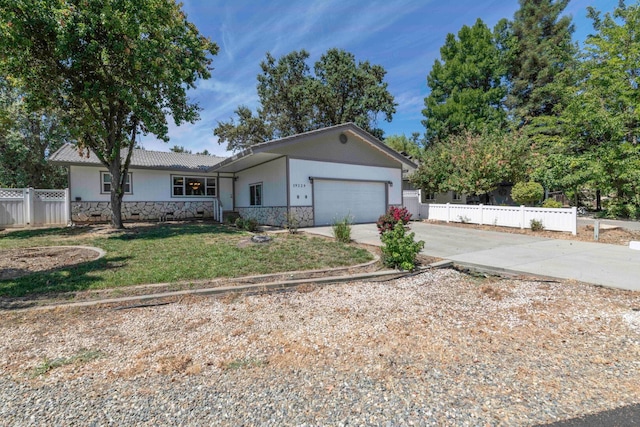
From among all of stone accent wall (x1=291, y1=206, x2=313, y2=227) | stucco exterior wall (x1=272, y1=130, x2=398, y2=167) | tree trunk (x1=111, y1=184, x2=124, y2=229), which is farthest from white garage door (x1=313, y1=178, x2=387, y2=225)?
tree trunk (x1=111, y1=184, x2=124, y2=229)

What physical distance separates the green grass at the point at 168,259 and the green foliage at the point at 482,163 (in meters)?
11.0

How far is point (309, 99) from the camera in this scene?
2572 cm

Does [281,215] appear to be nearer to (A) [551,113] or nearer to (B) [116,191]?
(B) [116,191]

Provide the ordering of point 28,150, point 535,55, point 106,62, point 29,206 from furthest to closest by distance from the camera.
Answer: point 535,55 < point 28,150 < point 29,206 < point 106,62

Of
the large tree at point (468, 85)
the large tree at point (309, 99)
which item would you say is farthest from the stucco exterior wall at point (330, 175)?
the large tree at point (468, 85)

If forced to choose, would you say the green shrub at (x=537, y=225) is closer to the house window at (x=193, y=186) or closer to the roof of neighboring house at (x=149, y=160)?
the roof of neighboring house at (x=149, y=160)

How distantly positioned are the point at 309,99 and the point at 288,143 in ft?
48.0

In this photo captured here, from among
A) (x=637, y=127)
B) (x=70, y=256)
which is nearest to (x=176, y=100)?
(x=70, y=256)

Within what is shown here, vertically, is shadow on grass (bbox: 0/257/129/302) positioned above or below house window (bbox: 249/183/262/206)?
below

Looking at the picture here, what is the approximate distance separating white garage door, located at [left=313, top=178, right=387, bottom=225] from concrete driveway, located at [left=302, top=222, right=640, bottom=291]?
142 inches

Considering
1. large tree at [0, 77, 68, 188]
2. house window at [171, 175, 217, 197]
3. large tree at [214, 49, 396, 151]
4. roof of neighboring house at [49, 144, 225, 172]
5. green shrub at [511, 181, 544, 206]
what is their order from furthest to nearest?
large tree at [214, 49, 396, 151] → large tree at [0, 77, 68, 188] → house window at [171, 175, 217, 197] → roof of neighboring house at [49, 144, 225, 172] → green shrub at [511, 181, 544, 206]

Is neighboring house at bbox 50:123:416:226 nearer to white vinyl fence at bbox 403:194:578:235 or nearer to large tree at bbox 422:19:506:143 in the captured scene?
white vinyl fence at bbox 403:194:578:235

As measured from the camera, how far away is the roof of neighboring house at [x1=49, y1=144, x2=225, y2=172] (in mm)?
14889

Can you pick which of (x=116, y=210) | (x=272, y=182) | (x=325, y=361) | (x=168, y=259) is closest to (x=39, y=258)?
(x=168, y=259)
